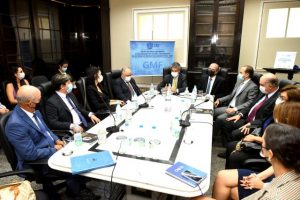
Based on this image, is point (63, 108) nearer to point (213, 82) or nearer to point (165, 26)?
point (213, 82)

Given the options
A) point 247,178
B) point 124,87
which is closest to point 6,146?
point 247,178

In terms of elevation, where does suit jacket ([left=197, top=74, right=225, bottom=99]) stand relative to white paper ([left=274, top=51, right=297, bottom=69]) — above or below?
below

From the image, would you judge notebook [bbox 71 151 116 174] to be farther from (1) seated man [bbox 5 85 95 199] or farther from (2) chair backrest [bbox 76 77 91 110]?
(2) chair backrest [bbox 76 77 91 110]

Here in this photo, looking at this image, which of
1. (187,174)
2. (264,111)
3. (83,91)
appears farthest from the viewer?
(83,91)

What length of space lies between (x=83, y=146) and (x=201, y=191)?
93 centimetres

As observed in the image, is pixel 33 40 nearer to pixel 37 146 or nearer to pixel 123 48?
pixel 123 48

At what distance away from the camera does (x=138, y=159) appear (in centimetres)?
147

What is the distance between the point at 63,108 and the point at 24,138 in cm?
73

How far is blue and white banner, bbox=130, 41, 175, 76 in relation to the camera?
495 cm

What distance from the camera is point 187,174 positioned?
1.29 meters

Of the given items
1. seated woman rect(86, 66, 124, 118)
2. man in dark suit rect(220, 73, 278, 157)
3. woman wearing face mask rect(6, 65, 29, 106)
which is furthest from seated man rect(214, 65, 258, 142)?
woman wearing face mask rect(6, 65, 29, 106)

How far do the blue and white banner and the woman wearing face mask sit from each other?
236cm

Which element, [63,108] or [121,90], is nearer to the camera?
[63,108]

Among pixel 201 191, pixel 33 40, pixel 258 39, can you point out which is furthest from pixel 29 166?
pixel 258 39
